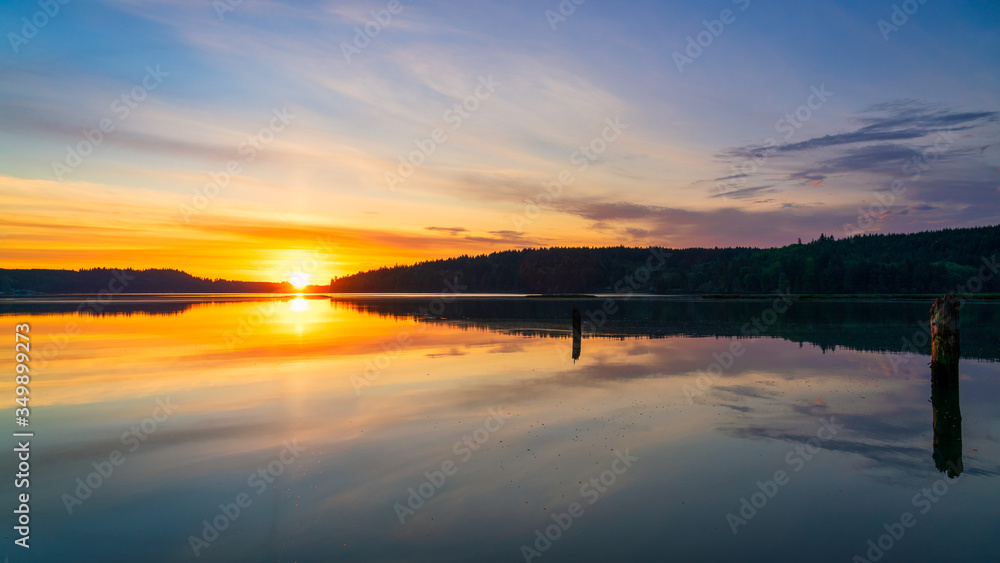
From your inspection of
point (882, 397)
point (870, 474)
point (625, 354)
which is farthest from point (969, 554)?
point (625, 354)

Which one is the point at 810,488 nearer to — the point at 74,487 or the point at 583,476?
the point at 583,476

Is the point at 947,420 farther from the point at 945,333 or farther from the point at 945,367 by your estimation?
the point at 945,333

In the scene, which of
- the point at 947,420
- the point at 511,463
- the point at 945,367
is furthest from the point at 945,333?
the point at 511,463

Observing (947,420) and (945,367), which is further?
(945,367)

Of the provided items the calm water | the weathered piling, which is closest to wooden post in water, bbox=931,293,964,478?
the weathered piling

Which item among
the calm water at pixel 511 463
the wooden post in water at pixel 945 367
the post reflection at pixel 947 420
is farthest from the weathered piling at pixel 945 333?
the calm water at pixel 511 463

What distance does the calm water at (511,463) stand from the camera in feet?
26.2

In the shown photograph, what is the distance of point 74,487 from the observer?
395 inches

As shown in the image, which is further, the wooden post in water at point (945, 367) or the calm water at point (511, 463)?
the wooden post in water at point (945, 367)

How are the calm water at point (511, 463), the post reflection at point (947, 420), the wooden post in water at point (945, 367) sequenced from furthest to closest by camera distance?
the wooden post in water at point (945, 367) < the post reflection at point (947, 420) < the calm water at point (511, 463)

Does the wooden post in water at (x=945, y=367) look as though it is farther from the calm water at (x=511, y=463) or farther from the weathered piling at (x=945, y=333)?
the calm water at (x=511, y=463)

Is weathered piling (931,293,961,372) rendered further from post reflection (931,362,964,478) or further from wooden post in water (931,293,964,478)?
post reflection (931,362,964,478)

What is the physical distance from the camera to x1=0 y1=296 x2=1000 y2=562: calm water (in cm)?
800

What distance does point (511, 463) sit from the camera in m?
11.2
